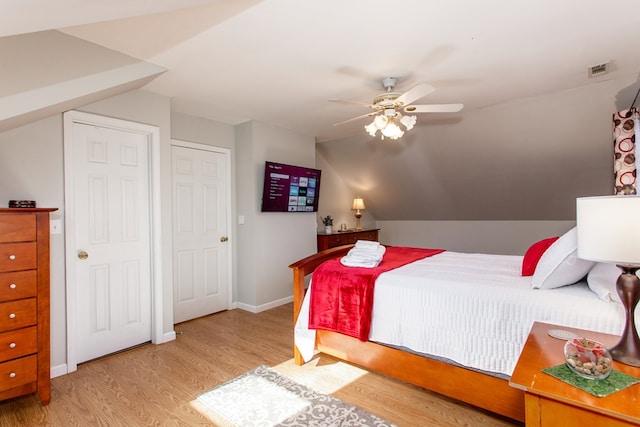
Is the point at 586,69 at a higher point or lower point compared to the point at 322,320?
higher

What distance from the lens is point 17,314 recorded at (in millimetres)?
2039

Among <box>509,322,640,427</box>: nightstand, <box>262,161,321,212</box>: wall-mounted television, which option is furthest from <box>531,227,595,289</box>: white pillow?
<box>262,161,321,212</box>: wall-mounted television

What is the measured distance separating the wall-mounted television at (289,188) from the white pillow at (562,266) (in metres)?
3.01

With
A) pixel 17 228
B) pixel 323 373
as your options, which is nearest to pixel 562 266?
pixel 323 373

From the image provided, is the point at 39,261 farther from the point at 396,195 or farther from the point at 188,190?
the point at 396,195

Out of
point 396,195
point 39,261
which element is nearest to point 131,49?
point 39,261

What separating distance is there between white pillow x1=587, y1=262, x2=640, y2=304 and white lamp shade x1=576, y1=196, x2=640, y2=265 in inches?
24.2

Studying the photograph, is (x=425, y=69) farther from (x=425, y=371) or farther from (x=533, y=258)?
(x=425, y=371)

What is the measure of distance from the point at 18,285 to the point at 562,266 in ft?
10.8

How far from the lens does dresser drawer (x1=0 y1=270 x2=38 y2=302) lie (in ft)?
6.53

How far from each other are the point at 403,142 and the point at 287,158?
1691 millimetres

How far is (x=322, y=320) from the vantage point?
2.46 meters

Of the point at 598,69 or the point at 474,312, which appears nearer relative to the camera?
the point at 474,312

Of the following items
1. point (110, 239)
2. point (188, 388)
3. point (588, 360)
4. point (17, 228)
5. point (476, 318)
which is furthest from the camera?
Result: point (110, 239)
